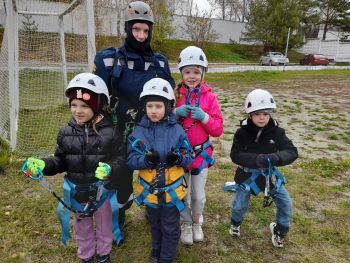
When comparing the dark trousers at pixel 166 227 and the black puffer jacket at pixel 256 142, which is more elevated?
the black puffer jacket at pixel 256 142

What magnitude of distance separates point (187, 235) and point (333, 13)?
49128 millimetres

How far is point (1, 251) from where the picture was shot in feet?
11.6

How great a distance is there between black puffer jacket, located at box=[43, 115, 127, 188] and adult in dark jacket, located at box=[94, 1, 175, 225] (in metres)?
0.38

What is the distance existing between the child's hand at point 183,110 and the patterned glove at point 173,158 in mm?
522

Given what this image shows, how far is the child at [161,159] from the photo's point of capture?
117 inches

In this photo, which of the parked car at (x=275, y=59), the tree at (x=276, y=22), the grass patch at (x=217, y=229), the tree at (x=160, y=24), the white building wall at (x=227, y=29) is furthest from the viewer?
the white building wall at (x=227, y=29)

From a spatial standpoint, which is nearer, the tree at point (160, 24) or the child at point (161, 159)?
the child at point (161, 159)

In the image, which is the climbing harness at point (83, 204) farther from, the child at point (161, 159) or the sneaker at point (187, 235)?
the sneaker at point (187, 235)

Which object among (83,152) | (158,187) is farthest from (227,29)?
(83,152)

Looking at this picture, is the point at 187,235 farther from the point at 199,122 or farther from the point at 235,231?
the point at 199,122

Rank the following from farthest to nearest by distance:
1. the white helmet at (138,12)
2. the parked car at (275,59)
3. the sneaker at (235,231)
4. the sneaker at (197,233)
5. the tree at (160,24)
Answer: the parked car at (275,59) < the tree at (160,24) < the sneaker at (235,231) < the sneaker at (197,233) < the white helmet at (138,12)

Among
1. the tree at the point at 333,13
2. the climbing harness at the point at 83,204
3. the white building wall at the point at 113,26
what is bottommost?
the climbing harness at the point at 83,204

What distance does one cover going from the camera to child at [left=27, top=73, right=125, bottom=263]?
293 cm

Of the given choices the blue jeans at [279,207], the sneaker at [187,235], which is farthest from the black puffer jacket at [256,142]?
the sneaker at [187,235]
